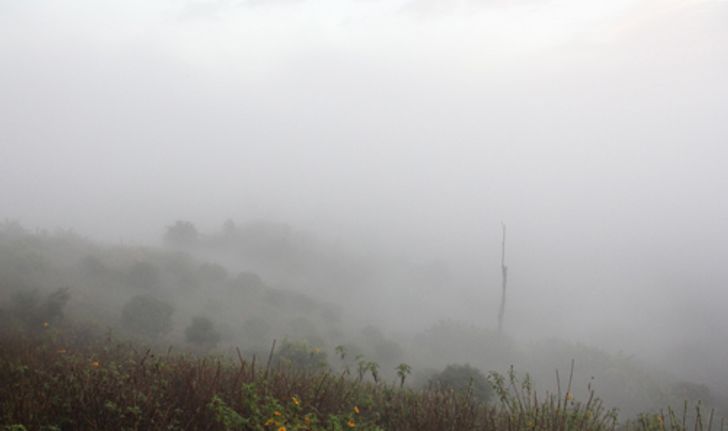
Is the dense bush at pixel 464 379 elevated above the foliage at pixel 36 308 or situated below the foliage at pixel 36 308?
below

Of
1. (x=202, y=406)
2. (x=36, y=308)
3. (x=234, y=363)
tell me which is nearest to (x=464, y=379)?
(x=234, y=363)

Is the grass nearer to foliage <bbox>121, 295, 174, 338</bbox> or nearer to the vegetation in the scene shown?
the vegetation

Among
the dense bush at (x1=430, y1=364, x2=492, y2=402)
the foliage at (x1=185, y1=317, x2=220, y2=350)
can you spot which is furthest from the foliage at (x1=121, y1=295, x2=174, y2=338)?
the dense bush at (x1=430, y1=364, x2=492, y2=402)

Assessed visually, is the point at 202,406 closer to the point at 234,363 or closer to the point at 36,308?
the point at 234,363

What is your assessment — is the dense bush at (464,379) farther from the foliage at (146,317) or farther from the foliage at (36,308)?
the foliage at (36,308)

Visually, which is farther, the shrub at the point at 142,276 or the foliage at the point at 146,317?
the shrub at the point at 142,276

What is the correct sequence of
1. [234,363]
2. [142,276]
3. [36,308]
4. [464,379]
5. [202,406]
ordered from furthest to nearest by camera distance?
[142,276]
[464,379]
[36,308]
[234,363]
[202,406]

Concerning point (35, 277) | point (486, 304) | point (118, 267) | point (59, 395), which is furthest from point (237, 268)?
point (59, 395)

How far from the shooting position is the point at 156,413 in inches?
147

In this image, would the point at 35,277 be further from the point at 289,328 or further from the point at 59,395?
the point at 59,395

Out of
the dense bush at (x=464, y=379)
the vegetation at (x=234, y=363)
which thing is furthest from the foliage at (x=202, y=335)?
the dense bush at (x=464, y=379)

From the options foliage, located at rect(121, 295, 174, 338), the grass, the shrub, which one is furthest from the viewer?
the shrub

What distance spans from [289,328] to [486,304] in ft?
102

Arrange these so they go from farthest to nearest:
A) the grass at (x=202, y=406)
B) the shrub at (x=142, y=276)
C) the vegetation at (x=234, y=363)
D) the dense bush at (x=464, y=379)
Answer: the shrub at (x=142, y=276) → the dense bush at (x=464, y=379) → the vegetation at (x=234, y=363) → the grass at (x=202, y=406)
